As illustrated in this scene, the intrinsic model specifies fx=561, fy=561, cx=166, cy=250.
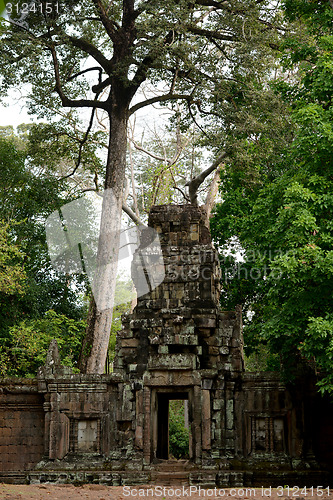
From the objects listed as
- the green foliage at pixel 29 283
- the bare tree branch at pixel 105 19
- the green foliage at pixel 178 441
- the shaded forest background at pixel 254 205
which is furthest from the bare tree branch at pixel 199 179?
the green foliage at pixel 178 441

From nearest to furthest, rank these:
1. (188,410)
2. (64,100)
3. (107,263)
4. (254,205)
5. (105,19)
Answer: (188,410), (254,205), (107,263), (105,19), (64,100)

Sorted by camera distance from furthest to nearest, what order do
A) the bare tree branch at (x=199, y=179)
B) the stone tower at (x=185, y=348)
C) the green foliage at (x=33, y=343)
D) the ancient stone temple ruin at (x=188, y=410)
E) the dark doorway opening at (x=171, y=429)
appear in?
the bare tree branch at (x=199, y=179), the green foliage at (x=33, y=343), the dark doorway opening at (x=171, y=429), the stone tower at (x=185, y=348), the ancient stone temple ruin at (x=188, y=410)

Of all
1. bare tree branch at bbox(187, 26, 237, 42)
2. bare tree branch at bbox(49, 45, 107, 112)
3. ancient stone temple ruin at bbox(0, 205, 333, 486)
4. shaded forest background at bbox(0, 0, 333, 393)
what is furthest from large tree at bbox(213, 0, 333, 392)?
bare tree branch at bbox(49, 45, 107, 112)

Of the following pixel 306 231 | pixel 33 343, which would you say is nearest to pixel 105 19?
pixel 33 343

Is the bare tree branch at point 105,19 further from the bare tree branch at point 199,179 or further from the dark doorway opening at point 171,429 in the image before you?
the dark doorway opening at point 171,429

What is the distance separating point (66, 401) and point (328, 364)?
696 cm

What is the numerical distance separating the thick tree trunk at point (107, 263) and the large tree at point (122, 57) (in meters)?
0.03

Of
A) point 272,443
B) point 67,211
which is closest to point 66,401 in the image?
point 272,443

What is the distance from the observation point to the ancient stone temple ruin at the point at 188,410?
522 inches

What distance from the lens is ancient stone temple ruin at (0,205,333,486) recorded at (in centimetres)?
1325

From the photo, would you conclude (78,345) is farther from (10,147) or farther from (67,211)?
(10,147)

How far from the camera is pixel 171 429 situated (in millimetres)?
22469

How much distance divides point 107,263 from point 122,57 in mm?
7429

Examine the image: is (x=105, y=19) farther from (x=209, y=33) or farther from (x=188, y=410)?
(x=188, y=410)
